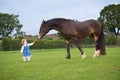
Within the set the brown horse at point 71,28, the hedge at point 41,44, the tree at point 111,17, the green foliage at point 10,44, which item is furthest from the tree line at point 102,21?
the brown horse at point 71,28

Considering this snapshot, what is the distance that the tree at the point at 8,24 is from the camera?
103375 mm

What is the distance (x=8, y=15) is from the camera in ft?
351

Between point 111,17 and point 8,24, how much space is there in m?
38.5

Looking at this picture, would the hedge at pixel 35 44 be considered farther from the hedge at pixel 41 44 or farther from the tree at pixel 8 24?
the tree at pixel 8 24

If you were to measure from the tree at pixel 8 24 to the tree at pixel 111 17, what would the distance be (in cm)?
3182

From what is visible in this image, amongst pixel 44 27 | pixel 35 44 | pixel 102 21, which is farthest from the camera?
pixel 102 21

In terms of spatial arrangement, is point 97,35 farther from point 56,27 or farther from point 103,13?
point 103,13

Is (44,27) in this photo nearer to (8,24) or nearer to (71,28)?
(71,28)

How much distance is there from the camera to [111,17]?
99.9m

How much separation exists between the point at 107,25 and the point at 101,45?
270 feet

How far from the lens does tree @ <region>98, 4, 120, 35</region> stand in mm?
97375

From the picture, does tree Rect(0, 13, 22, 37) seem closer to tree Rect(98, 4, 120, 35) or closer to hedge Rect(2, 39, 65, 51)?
tree Rect(98, 4, 120, 35)

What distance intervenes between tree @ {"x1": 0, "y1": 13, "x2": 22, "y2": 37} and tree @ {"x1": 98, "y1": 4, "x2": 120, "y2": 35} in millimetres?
31824

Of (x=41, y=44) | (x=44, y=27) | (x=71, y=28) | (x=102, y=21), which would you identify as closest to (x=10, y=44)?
(x=41, y=44)
